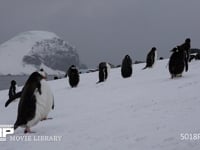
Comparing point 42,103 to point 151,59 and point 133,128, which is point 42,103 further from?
point 151,59

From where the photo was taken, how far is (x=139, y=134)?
6598mm

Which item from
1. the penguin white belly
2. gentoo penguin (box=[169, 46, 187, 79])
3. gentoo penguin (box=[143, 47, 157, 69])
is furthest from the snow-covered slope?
gentoo penguin (box=[143, 47, 157, 69])

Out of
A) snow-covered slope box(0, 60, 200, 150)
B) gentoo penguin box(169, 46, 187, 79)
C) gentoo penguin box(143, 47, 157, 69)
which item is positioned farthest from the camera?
gentoo penguin box(143, 47, 157, 69)

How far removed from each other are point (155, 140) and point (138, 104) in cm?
372

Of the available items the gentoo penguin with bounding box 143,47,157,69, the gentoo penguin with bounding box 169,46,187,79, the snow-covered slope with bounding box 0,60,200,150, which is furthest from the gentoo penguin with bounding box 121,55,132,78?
the snow-covered slope with bounding box 0,60,200,150

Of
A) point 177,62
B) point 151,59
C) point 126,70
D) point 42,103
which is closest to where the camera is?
point 42,103

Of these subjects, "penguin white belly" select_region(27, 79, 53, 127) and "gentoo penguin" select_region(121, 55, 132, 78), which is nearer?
"penguin white belly" select_region(27, 79, 53, 127)

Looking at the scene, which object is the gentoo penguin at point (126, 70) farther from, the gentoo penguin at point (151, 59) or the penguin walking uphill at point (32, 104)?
the penguin walking uphill at point (32, 104)

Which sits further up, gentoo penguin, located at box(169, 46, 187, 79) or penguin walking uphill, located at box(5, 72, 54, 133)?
gentoo penguin, located at box(169, 46, 187, 79)

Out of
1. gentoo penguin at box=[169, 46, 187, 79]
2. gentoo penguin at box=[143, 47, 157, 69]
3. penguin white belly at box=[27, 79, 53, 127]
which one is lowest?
penguin white belly at box=[27, 79, 53, 127]

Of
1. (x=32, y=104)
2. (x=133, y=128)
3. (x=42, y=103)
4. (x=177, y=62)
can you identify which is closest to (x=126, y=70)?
(x=177, y=62)

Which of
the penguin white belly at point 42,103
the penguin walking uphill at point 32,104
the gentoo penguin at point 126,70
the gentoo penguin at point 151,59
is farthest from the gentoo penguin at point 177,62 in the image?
the gentoo penguin at point 151,59

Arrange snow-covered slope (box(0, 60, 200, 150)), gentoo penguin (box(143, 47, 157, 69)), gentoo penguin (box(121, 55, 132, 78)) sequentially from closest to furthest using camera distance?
snow-covered slope (box(0, 60, 200, 150)) < gentoo penguin (box(121, 55, 132, 78)) < gentoo penguin (box(143, 47, 157, 69))

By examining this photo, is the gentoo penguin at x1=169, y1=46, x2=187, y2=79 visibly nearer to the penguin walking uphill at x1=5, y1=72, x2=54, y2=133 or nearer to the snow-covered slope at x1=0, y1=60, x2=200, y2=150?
the snow-covered slope at x1=0, y1=60, x2=200, y2=150
